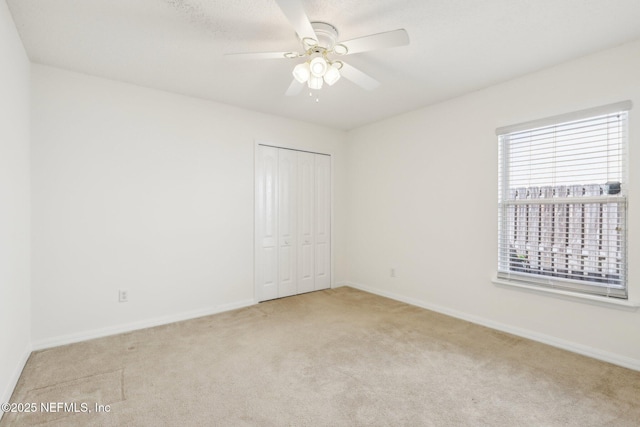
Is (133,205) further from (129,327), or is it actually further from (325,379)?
(325,379)

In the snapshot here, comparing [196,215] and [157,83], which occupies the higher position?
[157,83]

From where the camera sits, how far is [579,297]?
2658 millimetres

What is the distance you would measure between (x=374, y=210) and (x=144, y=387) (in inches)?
135

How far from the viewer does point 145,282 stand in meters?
3.29

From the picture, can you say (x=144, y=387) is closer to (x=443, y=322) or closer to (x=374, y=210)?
(x=443, y=322)

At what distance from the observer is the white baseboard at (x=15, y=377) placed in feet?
6.41

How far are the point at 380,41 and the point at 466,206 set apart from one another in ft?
7.47

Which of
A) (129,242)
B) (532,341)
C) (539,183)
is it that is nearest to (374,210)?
(539,183)

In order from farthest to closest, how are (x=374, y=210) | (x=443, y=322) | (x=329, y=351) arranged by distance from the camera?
(x=374, y=210)
(x=443, y=322)
(x=329, y=351)

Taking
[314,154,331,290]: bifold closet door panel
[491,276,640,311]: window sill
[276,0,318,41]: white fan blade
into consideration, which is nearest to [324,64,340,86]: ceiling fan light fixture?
[276,0,318,41]: white fan blade

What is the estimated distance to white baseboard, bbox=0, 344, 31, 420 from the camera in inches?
76.9

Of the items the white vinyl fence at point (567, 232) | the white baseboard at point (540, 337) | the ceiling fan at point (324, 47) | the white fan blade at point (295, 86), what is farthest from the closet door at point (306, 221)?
the white vinyl fence at point (567, 232)

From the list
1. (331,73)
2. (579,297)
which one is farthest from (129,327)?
(579,297)

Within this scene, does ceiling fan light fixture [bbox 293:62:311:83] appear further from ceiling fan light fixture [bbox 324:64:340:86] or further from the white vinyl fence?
the white vinyl fence
